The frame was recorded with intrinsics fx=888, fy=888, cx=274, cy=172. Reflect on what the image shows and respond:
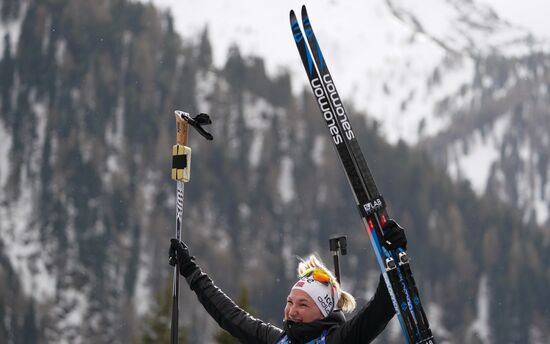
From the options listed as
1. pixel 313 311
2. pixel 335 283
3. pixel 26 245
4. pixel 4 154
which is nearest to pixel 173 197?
pixel 26 245

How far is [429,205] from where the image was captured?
136m

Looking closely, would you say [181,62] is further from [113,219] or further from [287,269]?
[287,269]

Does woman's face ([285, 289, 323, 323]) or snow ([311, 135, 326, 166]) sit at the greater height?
snow ([311, 135, 326, 166])

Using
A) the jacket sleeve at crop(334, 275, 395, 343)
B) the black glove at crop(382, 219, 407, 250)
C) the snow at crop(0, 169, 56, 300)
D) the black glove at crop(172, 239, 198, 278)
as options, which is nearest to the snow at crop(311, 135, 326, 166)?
the snow at crop(0, 169, 56, 300)

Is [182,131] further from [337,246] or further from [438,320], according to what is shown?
[438,320]

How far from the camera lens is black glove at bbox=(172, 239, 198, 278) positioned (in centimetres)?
498

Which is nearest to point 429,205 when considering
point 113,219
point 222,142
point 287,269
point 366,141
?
point 366,141

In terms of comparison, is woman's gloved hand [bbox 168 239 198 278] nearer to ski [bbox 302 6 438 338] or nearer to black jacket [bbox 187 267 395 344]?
black jacket [bbox 187 267 395 344]

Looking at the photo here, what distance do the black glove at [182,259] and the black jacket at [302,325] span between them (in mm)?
39

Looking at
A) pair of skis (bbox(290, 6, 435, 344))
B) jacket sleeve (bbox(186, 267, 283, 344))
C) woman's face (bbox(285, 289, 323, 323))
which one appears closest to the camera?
pair of skis (bbox(290, 6, 435, 344))

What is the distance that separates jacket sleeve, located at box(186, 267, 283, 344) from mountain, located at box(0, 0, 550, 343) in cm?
9368

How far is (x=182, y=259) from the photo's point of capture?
5.01 m

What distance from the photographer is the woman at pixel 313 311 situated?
3994 millimetres

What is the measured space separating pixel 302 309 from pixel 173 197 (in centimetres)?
13821
